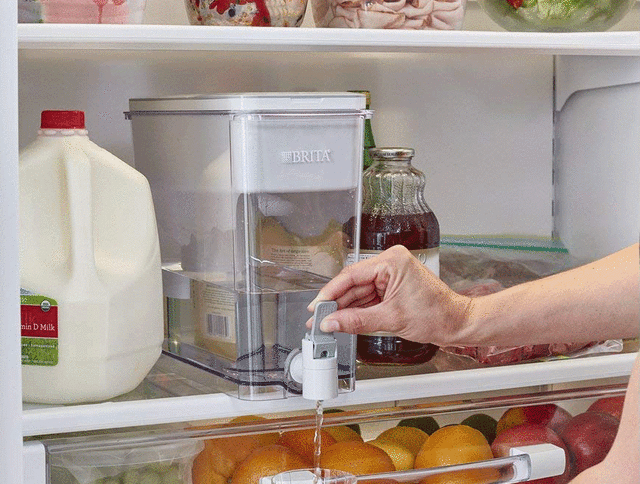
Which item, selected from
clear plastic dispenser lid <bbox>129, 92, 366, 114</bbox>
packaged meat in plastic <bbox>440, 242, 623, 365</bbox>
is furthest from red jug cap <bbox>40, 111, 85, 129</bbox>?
packaged meat in plastic <bbox>440, 242, 623, 365</bbox>

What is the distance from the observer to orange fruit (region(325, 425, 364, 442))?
46.9 inches

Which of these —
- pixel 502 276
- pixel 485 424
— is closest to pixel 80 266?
pixel 485 424

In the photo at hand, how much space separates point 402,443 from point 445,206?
1.60 ft

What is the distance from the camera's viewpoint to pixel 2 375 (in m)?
1.01

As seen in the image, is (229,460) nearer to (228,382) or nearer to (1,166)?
(228,382)

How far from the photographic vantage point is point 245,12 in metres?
1.16

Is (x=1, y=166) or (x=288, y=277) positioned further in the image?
(x=288, y=277)

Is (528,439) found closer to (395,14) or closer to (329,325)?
(329,325)

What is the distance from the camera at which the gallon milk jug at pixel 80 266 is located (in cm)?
104

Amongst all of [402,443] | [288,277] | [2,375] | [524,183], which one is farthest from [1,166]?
[524,183]

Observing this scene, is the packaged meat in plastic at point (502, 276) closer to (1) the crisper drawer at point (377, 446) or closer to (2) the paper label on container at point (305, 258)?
(1) the crisper drawer at point (377, 446)

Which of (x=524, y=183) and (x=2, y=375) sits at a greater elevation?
(x=524, y=183)

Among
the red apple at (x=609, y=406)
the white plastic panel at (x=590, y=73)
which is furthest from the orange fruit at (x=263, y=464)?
the white plastic panel at (x=590, y=73)

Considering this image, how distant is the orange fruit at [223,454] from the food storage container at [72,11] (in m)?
0.48
